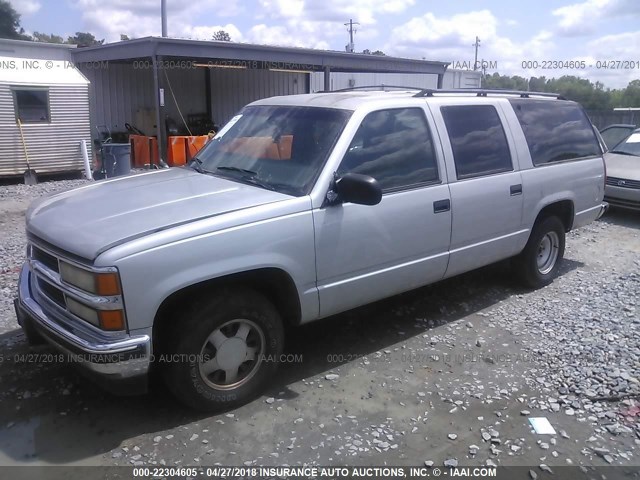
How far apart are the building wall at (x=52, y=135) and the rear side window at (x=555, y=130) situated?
1079 centimetres

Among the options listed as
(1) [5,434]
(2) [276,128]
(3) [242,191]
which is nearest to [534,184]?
(2) [276,128]

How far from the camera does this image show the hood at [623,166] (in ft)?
31.4

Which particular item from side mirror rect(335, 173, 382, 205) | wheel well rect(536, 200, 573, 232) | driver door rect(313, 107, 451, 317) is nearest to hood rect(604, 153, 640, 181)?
wheel well rect(536, 200, 573, 232)

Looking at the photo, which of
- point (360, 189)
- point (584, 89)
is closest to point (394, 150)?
point (360, 189)

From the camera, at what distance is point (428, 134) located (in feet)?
14.5

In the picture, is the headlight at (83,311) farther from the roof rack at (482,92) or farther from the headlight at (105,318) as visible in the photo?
the roof rack at (482,92)

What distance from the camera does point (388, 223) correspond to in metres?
4.03

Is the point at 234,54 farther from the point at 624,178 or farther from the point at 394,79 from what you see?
→ the point at 394,79

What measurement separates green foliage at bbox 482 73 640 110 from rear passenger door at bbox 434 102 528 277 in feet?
95.7

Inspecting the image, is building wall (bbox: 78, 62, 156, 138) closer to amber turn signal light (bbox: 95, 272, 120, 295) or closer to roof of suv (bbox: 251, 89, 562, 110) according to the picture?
roof of suv (bbox: 251, 89, 562, 110)

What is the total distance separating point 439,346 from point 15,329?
3.55 m

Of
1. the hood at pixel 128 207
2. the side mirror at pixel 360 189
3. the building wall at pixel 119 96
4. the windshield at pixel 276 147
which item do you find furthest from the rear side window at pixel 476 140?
the building wall at pixel 119 96

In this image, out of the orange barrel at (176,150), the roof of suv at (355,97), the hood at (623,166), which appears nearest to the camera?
the roof of suv at (355,97)

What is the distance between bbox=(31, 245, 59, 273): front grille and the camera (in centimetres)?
331
